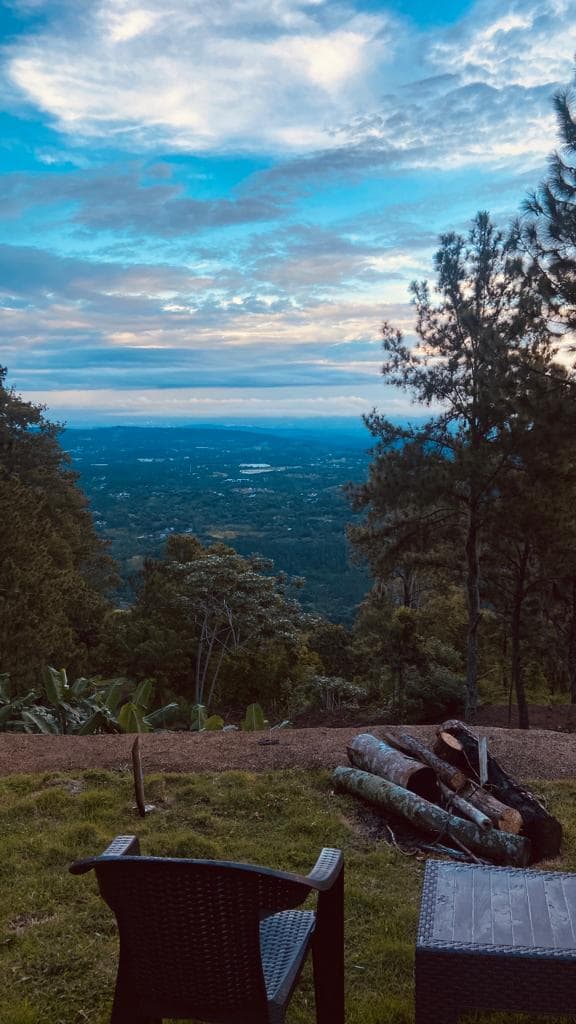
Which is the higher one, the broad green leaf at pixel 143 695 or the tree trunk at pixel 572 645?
the broad green leaf at pixel 143 695

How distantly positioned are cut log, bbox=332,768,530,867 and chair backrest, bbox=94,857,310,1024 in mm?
3092

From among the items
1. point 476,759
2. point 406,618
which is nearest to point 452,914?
point 476,759

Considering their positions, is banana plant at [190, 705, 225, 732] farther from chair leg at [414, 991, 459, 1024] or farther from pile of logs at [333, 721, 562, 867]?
chair leg at [414, 991, 459, 1024]

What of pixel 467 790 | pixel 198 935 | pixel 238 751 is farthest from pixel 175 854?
pixel 198 935

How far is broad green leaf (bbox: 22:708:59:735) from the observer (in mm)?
9672

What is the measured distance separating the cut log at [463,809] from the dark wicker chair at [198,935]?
287cm

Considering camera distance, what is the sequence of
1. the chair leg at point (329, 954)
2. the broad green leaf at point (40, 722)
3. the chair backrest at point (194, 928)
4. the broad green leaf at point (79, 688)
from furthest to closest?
the broad green leaf at point (79, 688), the broad green leaf at point (40, 722), the chair leg at point (329, 954), the chair backrest at point (194, 928)

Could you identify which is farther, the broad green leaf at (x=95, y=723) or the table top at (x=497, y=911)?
the broad green leaf at (x=95, y=723)

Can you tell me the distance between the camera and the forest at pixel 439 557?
11.5 metres

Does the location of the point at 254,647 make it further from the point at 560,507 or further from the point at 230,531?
the point at 230,531

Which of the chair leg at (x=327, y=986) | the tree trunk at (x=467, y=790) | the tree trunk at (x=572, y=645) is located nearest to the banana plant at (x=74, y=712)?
the tree trunk at (x=467, y=790)

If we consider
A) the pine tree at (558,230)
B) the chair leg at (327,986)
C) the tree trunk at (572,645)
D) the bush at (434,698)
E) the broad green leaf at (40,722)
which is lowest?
the bush at (434,698)

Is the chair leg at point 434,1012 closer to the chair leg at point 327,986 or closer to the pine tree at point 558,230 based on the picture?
the chair leg at point 327,986

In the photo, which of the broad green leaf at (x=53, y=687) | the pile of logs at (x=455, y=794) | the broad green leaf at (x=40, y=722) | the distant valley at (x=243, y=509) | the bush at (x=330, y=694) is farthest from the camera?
the distant valley at (x=243, y=509)
